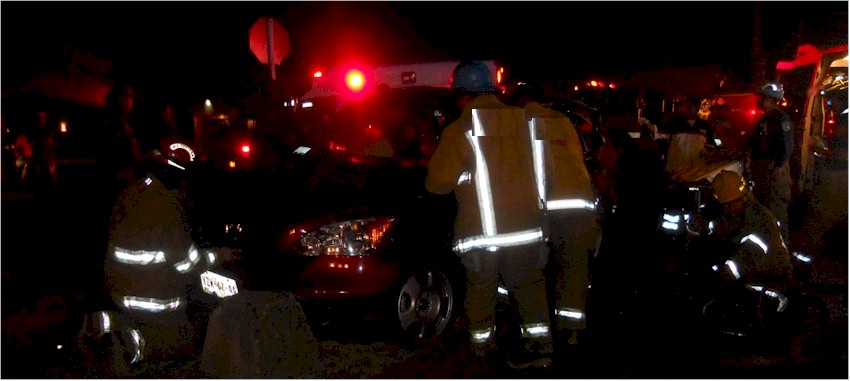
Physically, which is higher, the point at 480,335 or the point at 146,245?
the point at 146,245

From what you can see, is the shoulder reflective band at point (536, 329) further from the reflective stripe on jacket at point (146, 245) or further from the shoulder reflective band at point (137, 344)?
the shoulder reflective band at point (137, 344)

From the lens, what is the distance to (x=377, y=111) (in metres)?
6.10

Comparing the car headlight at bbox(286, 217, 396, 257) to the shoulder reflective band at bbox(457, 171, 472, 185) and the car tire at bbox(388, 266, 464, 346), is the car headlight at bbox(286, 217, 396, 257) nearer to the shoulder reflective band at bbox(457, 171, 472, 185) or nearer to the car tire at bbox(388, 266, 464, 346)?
the car tire at bbox(388, 266, 464, 346)

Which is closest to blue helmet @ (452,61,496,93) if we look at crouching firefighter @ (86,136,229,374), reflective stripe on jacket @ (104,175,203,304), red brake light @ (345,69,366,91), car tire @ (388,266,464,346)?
car tire @ (388,266,464,346)

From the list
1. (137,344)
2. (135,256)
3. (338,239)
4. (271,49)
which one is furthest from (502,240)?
(271,49)

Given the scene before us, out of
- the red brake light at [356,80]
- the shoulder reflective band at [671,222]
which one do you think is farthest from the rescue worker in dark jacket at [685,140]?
the red brake light at [356,80]

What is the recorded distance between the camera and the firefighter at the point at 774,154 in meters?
6.66

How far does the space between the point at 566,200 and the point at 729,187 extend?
1272 millimetres

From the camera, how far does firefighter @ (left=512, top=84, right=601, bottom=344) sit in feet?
14.1

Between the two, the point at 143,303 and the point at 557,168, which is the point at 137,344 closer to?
the point at 143,303

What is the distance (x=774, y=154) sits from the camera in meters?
6.73

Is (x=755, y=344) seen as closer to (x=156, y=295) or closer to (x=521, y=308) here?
(x=521, y=308)

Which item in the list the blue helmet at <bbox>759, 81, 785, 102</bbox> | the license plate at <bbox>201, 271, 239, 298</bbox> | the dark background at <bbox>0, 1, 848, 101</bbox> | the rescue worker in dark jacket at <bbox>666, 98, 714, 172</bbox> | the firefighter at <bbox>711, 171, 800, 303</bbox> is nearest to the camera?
the license plate at <bbox>201, 271, 239, 298</bbox>

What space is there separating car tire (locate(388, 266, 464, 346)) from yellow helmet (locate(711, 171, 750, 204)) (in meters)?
1.94
